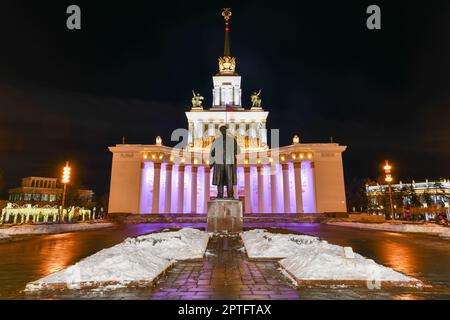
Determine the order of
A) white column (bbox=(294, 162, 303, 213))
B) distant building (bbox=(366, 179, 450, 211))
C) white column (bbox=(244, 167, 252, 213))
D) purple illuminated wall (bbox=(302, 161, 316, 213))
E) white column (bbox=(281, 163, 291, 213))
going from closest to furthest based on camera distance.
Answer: white column (bbox=(294, 162, 303, 213)) < white column (bbox=(281, 163, 291, 213)) < purple illuminated wall (bbox=(302, 161, 316, 213)) < white column (bbox=(244, 167, 252, 213)) < distant building (bbox=(366, 179, 450, 211))

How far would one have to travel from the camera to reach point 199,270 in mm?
6930

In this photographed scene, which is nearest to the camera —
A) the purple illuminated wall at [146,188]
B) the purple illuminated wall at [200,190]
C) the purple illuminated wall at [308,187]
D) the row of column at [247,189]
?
the row of column at [247,189]

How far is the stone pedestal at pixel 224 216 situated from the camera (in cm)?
1431

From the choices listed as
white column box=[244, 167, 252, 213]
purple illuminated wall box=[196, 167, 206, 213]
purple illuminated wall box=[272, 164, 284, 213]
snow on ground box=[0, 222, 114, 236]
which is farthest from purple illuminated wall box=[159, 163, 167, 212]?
snow on ground box=[0, 222, 114, 236]

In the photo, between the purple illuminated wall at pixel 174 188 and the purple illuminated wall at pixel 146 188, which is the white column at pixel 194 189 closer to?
the purple illuminated wall at pixel 174 188

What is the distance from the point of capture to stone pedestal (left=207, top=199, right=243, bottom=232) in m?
14.3

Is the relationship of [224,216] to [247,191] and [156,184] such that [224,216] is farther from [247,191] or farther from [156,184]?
[247,191]

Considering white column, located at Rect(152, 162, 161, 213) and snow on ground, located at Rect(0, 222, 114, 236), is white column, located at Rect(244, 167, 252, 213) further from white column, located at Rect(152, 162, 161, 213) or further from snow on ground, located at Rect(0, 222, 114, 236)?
snow on ground, located at Rect(0, 222, 114, 236)

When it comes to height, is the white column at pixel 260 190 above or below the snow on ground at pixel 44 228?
above

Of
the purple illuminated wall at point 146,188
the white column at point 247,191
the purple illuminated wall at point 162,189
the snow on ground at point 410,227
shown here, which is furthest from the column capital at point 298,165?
the purple illuminated wall at point 146,188

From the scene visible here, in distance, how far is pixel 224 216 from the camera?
14398 millimetres
